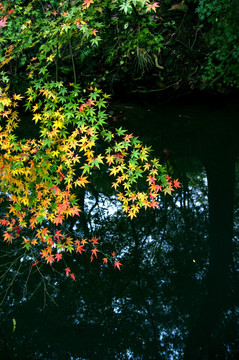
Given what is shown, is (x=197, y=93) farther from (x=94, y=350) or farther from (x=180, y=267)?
(x=94, y=350)

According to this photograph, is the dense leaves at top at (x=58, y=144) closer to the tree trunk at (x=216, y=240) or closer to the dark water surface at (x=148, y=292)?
the dark water surface at (x=148, y=292)

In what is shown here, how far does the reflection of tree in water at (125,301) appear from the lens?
91.4 inches

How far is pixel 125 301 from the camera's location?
2699 mm

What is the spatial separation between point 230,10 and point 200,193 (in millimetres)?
2952

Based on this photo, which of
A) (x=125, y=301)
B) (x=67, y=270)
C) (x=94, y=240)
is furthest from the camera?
(x=94, y=240)

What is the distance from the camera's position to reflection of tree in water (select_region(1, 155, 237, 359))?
232 cm

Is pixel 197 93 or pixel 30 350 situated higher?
pixel 197 93

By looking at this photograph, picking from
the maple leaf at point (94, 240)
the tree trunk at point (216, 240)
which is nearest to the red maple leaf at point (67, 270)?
the maple leaf at point (94, 240)

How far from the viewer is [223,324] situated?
7.97 ft

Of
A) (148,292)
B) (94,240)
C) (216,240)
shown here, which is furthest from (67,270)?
(216,240)

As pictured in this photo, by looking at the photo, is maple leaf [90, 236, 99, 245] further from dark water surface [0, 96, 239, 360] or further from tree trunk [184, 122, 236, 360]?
tree trunk [184, 122, 236, 360]

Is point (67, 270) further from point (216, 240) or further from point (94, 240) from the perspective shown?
point (216, 240)

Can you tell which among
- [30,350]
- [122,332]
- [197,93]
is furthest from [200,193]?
[197,93]

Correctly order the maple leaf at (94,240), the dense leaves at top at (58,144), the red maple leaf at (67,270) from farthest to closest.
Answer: the maple leaf at (94,240) → the red maple leaf at (67,270) → the dense leaves at top at (58,144)
